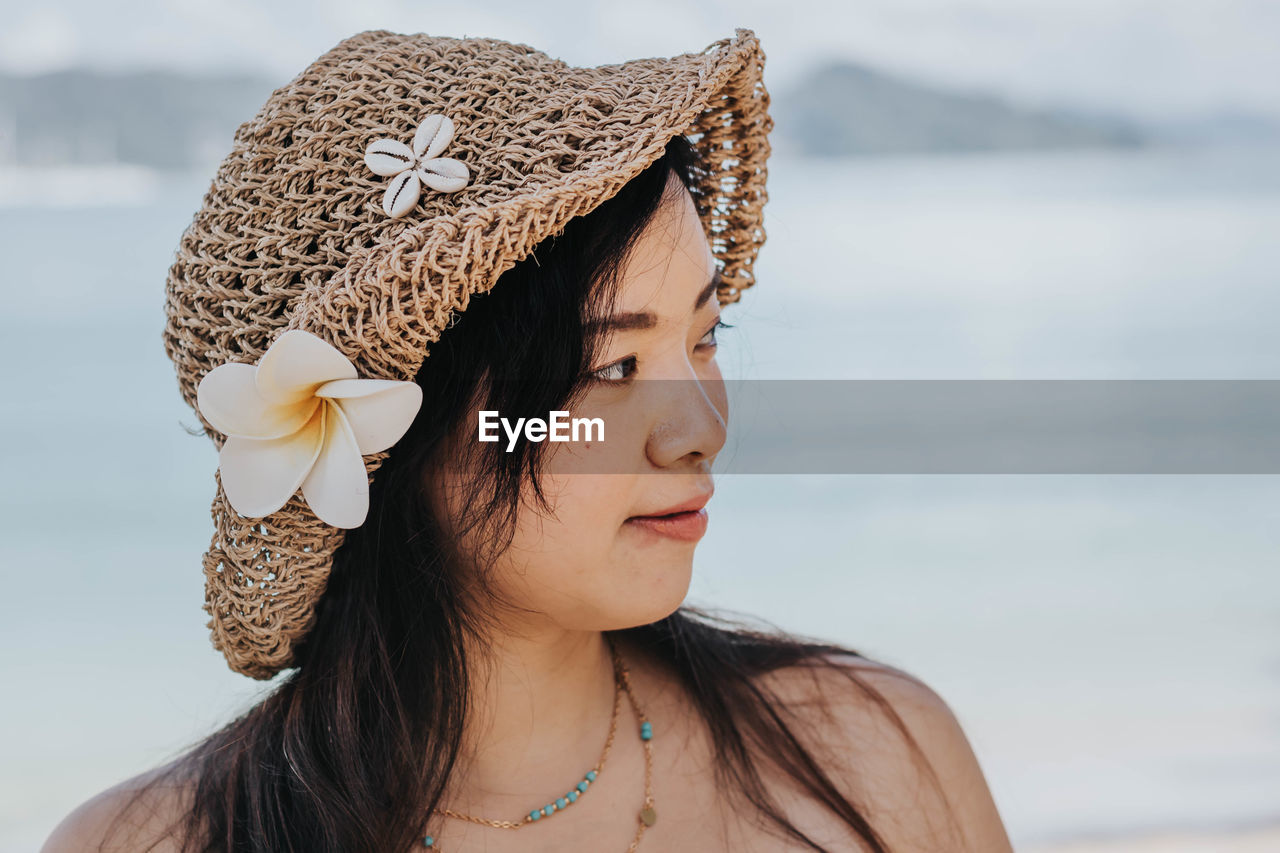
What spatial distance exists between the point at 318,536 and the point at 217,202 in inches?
14.3

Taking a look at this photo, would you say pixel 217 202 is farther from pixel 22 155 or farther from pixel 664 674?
pixel 22 155

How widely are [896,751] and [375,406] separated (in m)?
0.75

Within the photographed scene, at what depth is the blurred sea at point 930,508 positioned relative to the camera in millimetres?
2578

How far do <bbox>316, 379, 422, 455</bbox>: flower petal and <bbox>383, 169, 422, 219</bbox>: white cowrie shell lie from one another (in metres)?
0.15

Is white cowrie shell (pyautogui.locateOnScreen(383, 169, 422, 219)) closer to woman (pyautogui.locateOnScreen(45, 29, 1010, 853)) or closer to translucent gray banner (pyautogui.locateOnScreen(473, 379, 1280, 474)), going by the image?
woman (pyautogui.locateOnScreen(45, 29, 1010, 853))

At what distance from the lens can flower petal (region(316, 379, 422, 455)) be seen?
99cm

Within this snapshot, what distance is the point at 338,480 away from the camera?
102cm

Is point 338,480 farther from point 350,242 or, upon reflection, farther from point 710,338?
point 710,338

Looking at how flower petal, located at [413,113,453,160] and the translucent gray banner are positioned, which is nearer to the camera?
flower petal, located at [413,113,453,160]

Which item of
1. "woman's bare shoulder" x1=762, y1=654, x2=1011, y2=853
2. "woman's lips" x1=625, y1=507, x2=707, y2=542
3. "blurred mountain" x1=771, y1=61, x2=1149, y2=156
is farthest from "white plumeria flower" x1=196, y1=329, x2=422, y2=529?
"blurred mountain" x1=771, y1=61, x2=1149, y2=156

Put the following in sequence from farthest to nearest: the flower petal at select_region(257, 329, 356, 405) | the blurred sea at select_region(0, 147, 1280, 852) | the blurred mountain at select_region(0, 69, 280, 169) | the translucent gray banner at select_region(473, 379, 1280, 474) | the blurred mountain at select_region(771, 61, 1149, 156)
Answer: the blurred mountain at select_region(771, 61, 1149, 156), the blurred mountain at select_region(0, 69, 280, 169), the translucent gray banner at select_region(473, 379, 1280, 474), the blurred sea at select_region(0, 147, 1280, 852), the flower petal at select_region(257, 329, 356, 405)

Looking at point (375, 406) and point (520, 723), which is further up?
point (375, 406)

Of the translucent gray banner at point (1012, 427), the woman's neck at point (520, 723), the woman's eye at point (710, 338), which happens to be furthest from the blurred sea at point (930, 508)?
the woman's neck at point (520, 723)

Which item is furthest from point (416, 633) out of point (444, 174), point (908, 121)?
point (908, 121)
